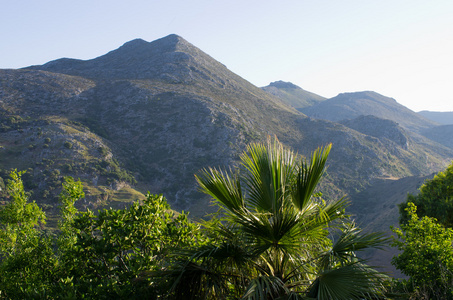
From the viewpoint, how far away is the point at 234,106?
218 feet

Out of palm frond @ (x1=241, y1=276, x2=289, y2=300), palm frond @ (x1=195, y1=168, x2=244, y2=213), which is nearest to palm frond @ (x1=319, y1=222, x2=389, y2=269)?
palm frond @ (x1=241, y1=276, x2=289, y2=300)

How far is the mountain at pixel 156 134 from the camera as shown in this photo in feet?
137

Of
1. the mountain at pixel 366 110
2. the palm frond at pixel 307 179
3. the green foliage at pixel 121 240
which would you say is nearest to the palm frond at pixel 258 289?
the palm frond at pixel 307 179

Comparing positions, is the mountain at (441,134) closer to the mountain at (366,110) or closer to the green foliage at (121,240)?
the mountain at (366,110)

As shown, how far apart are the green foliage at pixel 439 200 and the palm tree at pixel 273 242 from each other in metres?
9.98

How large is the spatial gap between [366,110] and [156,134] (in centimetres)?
10886

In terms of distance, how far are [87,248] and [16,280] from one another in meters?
2.01

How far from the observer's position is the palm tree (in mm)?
3471

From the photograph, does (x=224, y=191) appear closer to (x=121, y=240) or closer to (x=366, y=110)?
(x=121, y=240)

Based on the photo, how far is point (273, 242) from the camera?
3.66 meters

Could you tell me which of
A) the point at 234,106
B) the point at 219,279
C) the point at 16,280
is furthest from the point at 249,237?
the point at 234,106

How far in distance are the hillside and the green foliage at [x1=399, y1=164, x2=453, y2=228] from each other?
29749 millimetres

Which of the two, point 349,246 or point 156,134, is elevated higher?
point 349,246

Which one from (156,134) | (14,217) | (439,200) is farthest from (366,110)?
(14,217)
